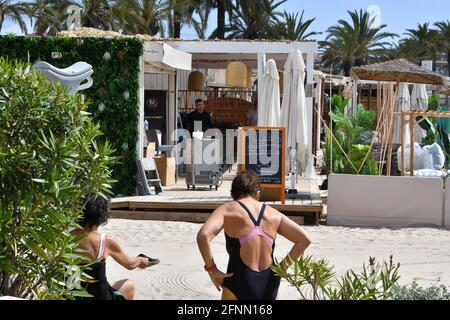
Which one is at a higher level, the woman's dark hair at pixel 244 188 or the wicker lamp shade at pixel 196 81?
the wicker lamp shade at pixel 196 81

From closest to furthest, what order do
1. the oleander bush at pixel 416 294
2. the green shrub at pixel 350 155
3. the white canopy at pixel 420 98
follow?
the oleander bush at pixel 416 294, the green shrub at pixel 350 155, the white canopy at pixel 420 98

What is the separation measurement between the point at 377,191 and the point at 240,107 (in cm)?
776

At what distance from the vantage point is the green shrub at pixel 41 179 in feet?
13.6

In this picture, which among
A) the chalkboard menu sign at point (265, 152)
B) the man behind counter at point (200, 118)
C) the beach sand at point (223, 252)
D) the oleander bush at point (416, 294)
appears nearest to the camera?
the oleander bush at point (416, 294)

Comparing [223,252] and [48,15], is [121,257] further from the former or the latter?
[48,15]

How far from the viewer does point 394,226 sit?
11.3 meters

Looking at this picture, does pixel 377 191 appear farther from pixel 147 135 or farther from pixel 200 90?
pixel 200 90

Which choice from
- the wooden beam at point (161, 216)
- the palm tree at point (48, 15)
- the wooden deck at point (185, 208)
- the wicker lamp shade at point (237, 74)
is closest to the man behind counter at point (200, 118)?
the wicker lamp shade at point (237, 74)

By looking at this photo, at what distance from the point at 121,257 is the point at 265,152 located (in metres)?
6.45

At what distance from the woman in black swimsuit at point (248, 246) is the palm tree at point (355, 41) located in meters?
44.3

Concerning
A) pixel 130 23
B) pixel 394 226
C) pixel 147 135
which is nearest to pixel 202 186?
pixel 147 135

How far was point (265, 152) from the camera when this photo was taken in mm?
11320

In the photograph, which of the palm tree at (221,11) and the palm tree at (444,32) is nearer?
the palm tree at (221,11)

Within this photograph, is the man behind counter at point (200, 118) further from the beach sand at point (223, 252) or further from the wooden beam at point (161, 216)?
the beach sand at point (223, 252)
